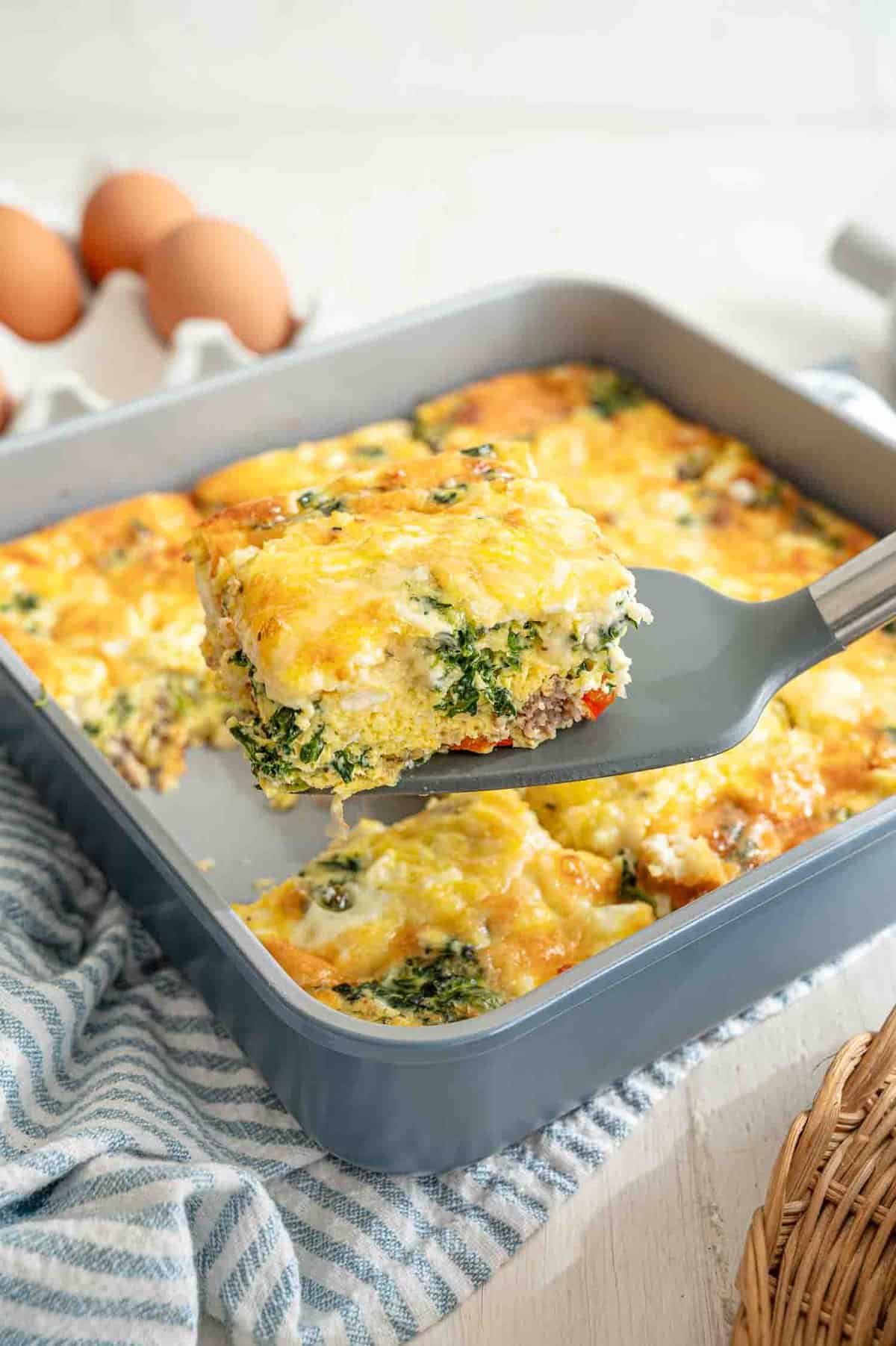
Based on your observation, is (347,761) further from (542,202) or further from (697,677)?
(542,202)

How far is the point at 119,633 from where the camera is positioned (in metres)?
3.09

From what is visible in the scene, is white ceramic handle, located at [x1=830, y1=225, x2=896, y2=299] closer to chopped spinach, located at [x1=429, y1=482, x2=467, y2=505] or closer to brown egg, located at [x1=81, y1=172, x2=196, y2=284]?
brown egg, located at [x1=81, y1=172, x2=196, y2=284]

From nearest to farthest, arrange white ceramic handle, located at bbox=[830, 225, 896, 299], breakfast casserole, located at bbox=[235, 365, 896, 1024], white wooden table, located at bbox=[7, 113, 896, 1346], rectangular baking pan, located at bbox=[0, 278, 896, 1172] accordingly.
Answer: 1. rectangular baking pan, located at bbox=[0, 278, 896, 1172]
2. breakfast casserole, located at bbox=[235, 365, 896, 1024]
3. white ceramic handle, located at bbox=[830, 225, 896, 299]
4. white wooden table, located at bbox=[7, 113, 896, 1346]

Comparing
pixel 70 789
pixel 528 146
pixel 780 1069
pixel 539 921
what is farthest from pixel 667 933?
pixel 528 146

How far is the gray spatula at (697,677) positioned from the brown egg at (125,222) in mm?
2004

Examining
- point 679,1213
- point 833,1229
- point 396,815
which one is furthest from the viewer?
point 396,815

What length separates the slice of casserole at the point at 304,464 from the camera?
340cm

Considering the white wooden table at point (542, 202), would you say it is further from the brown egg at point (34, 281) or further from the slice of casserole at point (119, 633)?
the slice of casserole at point (119, 633)

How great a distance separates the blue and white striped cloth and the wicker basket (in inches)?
15.1

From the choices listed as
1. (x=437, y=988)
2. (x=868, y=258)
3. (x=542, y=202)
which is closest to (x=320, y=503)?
(x=437, y=988)

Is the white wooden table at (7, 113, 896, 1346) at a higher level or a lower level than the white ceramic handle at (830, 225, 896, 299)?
lower

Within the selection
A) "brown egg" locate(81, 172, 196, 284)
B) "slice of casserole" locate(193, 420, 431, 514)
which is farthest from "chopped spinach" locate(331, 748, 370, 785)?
"brown egg" locate(81, 172, 196, 284)

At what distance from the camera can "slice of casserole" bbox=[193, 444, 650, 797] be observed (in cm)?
224

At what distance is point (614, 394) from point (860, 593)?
143 cm
